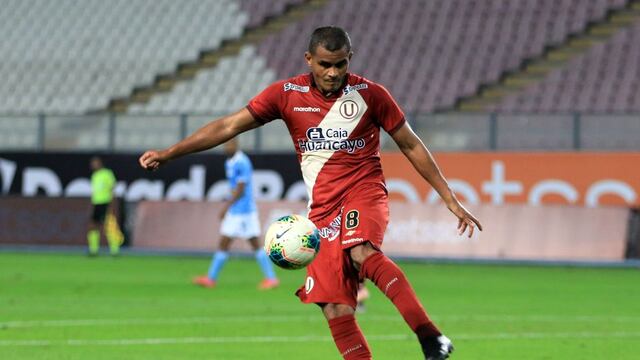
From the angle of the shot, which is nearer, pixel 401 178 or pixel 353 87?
pixel 353 87

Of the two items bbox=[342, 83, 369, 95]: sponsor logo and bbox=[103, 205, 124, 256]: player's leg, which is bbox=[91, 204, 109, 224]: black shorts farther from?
bbox=[342, 83, 369, 95]: sponsor logo

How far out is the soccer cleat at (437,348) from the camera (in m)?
7.70

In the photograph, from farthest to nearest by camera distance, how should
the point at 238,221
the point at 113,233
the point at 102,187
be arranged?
the point at 113,233 < the point at 102,187 < the point at 238,221

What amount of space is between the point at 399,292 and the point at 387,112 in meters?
1.10

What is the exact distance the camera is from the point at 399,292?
7938 mm

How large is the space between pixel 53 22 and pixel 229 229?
72.7ft

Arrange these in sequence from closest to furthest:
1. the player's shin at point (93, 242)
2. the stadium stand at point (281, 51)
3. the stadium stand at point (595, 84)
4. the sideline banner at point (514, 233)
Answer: the sideline banner at point (514, 233), the player's shin at point (93, 242), the stadium stand at point (595, 84), the stadium stand at point (281, 51)

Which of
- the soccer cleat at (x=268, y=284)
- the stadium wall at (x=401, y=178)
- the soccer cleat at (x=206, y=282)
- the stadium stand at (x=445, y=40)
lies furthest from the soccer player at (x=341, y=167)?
the stadium stand at (x=445, y=40)

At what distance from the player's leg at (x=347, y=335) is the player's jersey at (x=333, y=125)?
61 cm

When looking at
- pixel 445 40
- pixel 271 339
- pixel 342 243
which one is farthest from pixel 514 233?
pixel 342 243

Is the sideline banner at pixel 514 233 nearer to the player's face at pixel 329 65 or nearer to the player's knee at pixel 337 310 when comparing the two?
the player's knee at pixel 337 310

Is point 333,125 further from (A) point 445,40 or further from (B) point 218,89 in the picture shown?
(B) point 218,89

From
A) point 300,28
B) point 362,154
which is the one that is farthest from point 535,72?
point 362,154

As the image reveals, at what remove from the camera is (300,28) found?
122ft
